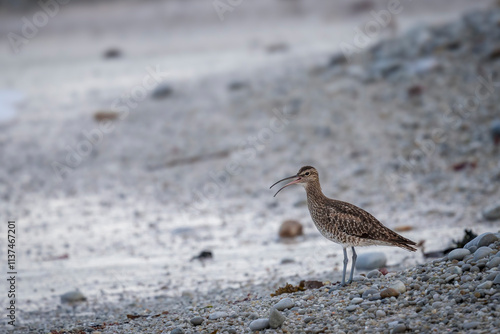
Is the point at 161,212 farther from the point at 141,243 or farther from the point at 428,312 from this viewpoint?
the point at 428,312

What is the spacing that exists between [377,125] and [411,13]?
9860mm

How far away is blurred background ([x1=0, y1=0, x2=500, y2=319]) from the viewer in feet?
30.8

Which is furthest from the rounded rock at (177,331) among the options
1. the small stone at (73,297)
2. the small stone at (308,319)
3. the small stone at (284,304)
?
the small stone at (73,297)

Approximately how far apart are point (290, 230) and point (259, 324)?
419 centimetres

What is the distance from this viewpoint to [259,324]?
585cm

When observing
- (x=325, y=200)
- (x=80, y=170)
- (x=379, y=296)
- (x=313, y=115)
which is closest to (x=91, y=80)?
(x=80, y=170)

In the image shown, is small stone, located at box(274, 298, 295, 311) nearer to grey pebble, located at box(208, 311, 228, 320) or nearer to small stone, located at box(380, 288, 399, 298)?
grey pebble, located at box(208, 311, 228, 320)

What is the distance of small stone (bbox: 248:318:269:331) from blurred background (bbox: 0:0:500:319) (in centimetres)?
230

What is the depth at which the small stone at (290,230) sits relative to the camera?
32.8 ft

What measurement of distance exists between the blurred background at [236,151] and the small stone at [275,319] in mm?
2302

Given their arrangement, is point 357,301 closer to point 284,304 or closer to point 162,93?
point 284,304

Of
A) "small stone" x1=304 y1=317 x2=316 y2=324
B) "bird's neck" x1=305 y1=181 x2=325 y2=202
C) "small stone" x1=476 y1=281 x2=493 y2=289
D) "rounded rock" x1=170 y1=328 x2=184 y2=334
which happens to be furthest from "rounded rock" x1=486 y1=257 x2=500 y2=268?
"rounded rock" x1=170 y1=328 x2=184 y2=334

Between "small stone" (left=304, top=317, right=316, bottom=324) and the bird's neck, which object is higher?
the bird's neck

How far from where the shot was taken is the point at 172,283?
28.0 feet
